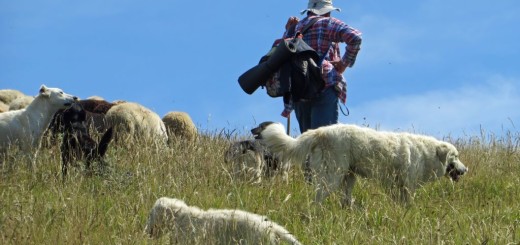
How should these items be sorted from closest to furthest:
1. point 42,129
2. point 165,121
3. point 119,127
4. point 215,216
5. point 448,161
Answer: point 215,216 → point 448,161 → point 42,129 → point 119,127 → point 165,121

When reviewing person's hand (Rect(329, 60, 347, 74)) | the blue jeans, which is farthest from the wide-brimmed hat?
the blue jeans

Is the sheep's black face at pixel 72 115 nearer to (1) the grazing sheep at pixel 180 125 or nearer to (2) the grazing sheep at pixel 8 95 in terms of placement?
(1) the grazing sheep at pixel 180 125

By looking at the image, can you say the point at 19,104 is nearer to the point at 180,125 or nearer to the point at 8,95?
the point at 180,125

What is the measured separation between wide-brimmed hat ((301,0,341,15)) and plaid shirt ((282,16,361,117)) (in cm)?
11

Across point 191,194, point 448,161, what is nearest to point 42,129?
point 191,194

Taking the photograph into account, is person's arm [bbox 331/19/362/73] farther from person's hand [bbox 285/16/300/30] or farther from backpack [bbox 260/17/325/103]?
person's hand [bbox 285/16/300/30]

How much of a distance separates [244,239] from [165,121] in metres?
10.3

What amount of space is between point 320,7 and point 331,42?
0.47m

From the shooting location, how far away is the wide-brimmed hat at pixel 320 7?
9898 millimetres

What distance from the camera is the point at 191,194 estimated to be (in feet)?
24.4

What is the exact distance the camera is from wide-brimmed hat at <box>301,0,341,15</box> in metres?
9.90

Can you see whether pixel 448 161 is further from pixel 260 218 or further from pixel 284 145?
pixel 260 218

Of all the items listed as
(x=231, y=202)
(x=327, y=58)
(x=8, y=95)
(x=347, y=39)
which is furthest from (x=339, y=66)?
(x=8, y=95)

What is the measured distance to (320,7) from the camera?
32.7ft
